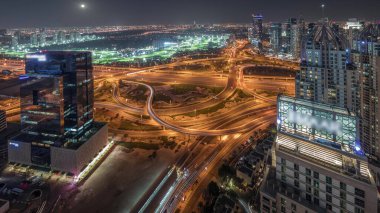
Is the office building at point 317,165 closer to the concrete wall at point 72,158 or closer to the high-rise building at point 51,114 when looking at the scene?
the concrete wall at point 72,158

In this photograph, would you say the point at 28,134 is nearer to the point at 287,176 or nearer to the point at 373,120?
the point at 287,176

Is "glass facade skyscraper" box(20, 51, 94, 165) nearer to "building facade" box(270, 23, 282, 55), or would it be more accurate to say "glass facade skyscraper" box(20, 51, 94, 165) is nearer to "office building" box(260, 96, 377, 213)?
"office building" box(260, 96, 377, 213)

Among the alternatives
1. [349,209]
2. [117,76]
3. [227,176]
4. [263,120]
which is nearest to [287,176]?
[349,209]

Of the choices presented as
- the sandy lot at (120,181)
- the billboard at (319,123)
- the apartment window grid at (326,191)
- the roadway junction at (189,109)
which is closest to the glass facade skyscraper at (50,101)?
the sandy lot at (120,181)

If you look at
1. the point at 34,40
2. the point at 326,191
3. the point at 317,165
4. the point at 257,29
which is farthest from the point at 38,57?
the point at 34,40

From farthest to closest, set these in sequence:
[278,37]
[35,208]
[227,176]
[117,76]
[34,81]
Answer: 1. [278,37]
2. [117,76]
3. [34,81]
4. [227,176]
5. [35,208]

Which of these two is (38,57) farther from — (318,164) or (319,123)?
(318,164)
